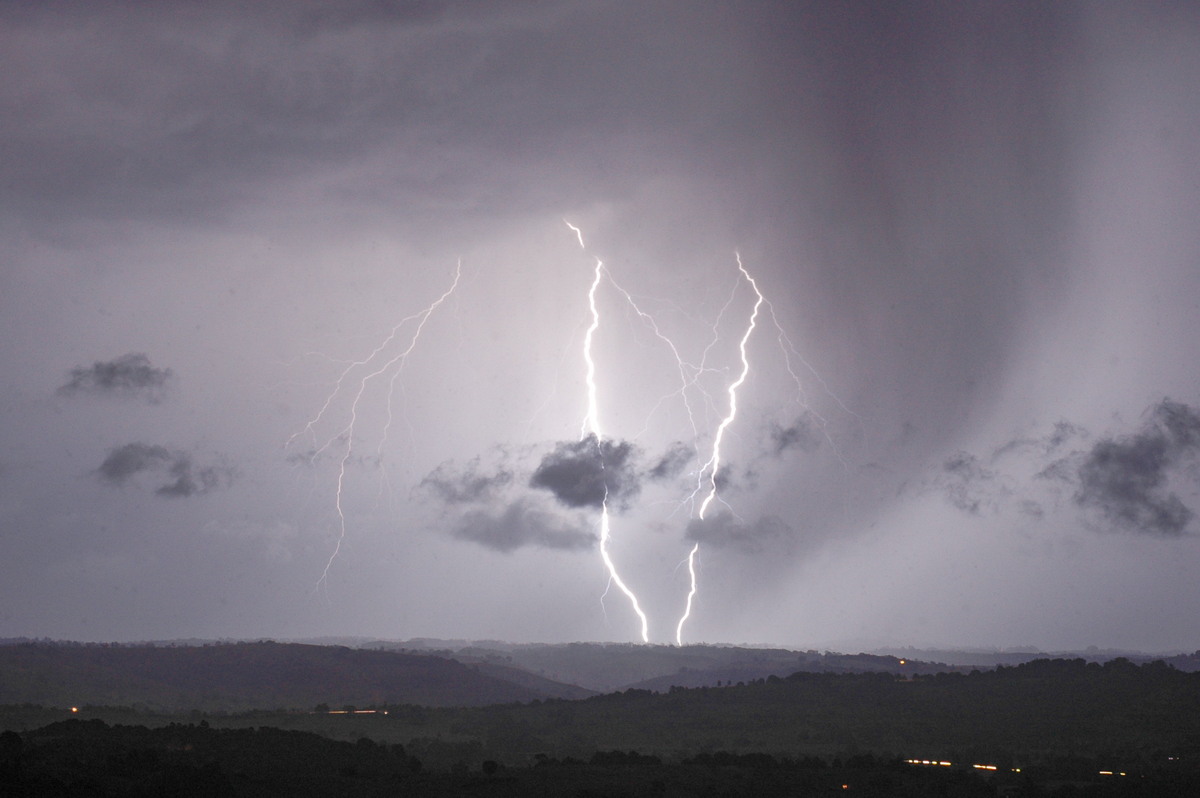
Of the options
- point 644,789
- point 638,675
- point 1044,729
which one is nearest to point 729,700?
point 1044,729

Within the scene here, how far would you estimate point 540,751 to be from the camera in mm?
54875

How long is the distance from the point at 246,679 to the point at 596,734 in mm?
60520

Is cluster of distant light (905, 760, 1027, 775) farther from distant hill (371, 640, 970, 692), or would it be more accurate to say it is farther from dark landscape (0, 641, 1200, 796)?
distant hill (371, 640, 970, 692)

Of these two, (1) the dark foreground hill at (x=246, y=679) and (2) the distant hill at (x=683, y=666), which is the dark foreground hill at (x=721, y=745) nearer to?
(1) the dark foreground hill at (x=246, y=679)

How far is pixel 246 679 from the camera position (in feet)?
366

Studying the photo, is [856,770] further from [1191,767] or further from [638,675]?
[638,675]

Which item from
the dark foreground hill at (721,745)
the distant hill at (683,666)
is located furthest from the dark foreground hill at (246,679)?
the dark foreground hill at (721,745)

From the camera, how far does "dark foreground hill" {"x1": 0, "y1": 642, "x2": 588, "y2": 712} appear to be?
92500 mm

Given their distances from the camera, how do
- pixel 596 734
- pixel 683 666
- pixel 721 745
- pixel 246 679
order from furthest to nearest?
1. pixel 683 666
2. pixel 246 679
3. pixel 596 734
4. pixel 721 745

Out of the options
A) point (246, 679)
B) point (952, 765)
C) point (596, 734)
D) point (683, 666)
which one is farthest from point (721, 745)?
point (683, 666)

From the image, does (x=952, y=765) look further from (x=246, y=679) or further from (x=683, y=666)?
(x=683, y=666)

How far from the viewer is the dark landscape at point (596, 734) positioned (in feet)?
121

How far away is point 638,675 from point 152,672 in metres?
82.3

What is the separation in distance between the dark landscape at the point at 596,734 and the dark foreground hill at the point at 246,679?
40cm
